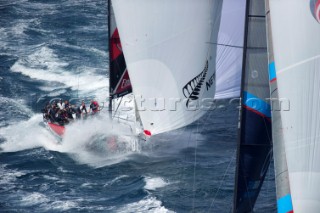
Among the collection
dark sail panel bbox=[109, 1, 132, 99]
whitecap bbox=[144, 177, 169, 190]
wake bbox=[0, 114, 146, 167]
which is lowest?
whitecap bbox=[144, 177, 169, 190]

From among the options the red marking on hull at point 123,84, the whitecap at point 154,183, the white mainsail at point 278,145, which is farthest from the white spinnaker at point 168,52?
the white mainsail at point 278,145

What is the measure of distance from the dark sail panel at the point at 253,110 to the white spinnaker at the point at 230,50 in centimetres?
829

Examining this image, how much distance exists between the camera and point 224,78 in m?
32.3

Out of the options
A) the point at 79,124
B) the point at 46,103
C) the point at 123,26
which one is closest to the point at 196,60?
the point at 123,26

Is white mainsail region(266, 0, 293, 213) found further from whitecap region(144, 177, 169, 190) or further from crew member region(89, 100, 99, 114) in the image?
crew member region(89, 100, 99, 114)

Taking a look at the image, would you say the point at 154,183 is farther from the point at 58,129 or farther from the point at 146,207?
the point at 58,129

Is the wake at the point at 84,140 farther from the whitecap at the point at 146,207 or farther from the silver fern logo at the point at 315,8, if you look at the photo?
the silver fern logo at the point at 315,8

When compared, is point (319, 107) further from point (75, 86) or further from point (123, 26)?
point (75, 86)

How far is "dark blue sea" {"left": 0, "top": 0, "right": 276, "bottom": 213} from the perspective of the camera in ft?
104

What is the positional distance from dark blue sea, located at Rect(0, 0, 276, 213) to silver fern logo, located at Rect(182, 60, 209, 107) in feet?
15.9

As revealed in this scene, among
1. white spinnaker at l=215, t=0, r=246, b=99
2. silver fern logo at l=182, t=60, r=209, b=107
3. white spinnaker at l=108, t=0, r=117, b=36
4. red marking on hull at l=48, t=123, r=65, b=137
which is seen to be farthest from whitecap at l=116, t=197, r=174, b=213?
white spinnaker at l=108, t=0, r=117, b=36

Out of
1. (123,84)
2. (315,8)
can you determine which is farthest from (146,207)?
(315,8)

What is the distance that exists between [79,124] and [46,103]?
16.3 ft

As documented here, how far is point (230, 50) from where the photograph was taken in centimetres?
3173
